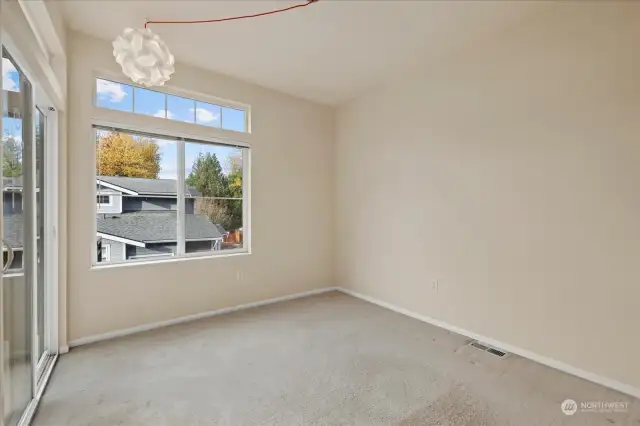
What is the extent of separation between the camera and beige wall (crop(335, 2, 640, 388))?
2.37m

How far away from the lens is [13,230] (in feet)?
5.97

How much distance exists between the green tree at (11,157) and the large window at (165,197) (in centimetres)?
134

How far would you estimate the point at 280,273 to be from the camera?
4.47 metres

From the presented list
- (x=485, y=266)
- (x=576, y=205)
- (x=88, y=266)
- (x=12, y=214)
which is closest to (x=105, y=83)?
(x=88, y=266)

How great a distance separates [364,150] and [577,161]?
7.98 ft

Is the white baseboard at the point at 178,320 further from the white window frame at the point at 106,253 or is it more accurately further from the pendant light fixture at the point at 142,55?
the pendant light fixture at the point at 142,55

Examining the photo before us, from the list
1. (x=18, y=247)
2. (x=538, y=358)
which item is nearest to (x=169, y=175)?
(x=18, y=247)

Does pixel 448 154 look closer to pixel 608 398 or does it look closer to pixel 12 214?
pixel 608 398

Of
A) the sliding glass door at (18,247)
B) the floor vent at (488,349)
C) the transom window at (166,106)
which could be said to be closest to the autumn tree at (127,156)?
the transom window at (166,106)

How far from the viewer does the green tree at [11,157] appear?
1.66 m

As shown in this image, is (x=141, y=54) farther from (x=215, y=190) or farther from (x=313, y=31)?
(x=215, y=190)

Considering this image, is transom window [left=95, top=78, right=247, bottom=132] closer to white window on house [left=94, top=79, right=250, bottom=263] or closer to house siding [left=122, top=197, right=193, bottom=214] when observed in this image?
white window on house [left=94, top=79, right=250, bottom=263]

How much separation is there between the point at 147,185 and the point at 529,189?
3.70 metres

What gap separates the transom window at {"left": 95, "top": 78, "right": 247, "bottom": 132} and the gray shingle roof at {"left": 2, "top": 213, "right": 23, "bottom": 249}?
5.63ft
